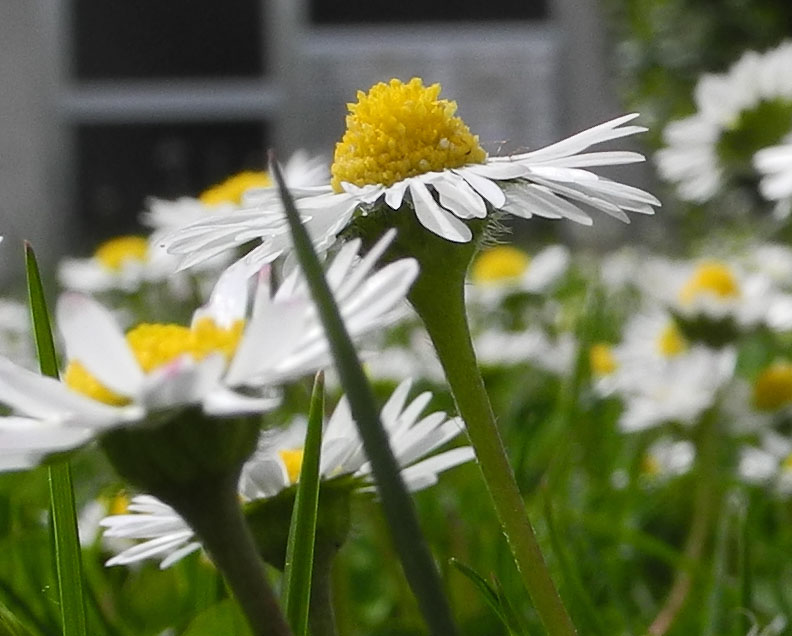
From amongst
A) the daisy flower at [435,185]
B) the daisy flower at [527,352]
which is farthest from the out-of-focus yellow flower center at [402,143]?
the daisy flower at [527,352]

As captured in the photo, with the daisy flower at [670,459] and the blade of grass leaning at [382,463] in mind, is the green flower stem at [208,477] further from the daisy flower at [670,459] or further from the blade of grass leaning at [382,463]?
the daisy flower at [670,459]

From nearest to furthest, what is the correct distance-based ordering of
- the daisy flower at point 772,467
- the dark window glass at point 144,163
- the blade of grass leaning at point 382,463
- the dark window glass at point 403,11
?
the blade of grass leaning at point 382,463, the daisy flower at point 772,467, the dark window glass at point 144,163, the dark window glass at point 403,11

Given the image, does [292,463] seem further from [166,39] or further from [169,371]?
[166,39]

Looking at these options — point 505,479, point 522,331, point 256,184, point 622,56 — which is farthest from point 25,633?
point 622,56

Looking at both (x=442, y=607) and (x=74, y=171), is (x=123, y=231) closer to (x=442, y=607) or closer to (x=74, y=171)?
(x=74, y=171)

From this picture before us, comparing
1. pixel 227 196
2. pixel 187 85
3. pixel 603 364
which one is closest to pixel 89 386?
pixel 227 196

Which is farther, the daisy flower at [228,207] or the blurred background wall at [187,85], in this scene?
the blurred background wall at [187,85]
